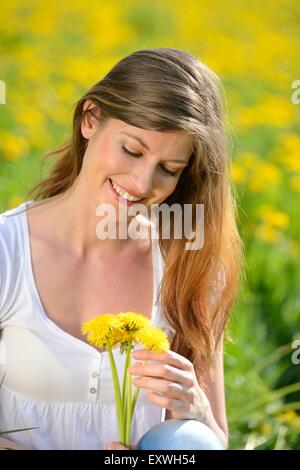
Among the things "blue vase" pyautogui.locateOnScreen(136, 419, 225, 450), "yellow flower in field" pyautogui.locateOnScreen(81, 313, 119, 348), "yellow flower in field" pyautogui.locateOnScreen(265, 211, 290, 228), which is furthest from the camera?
"yellow flower in field" pyautogui.locateOnScreen(265, 211, 290, 228)

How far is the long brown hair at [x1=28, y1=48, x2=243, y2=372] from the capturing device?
1.62 metres

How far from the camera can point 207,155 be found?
1.70 metres

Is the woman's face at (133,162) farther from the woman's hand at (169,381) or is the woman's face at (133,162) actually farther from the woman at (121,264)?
the woman's hand at (169,381)

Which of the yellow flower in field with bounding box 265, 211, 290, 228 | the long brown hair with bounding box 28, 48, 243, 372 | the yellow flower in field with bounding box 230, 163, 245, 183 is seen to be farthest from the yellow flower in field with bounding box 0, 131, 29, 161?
the long brown hair with bounding box 28, 48, 243, 372

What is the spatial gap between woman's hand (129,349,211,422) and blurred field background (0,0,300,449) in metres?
0.67

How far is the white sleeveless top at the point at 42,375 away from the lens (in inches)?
66.1

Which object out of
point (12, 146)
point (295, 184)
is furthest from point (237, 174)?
point (12, 146)

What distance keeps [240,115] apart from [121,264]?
80.1 inches

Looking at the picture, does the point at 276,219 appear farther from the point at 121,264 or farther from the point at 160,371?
the point at 160,371

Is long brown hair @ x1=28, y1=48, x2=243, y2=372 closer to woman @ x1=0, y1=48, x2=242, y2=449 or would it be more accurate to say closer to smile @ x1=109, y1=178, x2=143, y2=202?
woman @ x1=0, y1=48, x2=242, y2=449

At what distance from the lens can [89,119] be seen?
67.9 inches

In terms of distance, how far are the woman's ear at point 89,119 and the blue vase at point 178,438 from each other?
1.88ft

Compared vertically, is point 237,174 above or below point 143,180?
above
